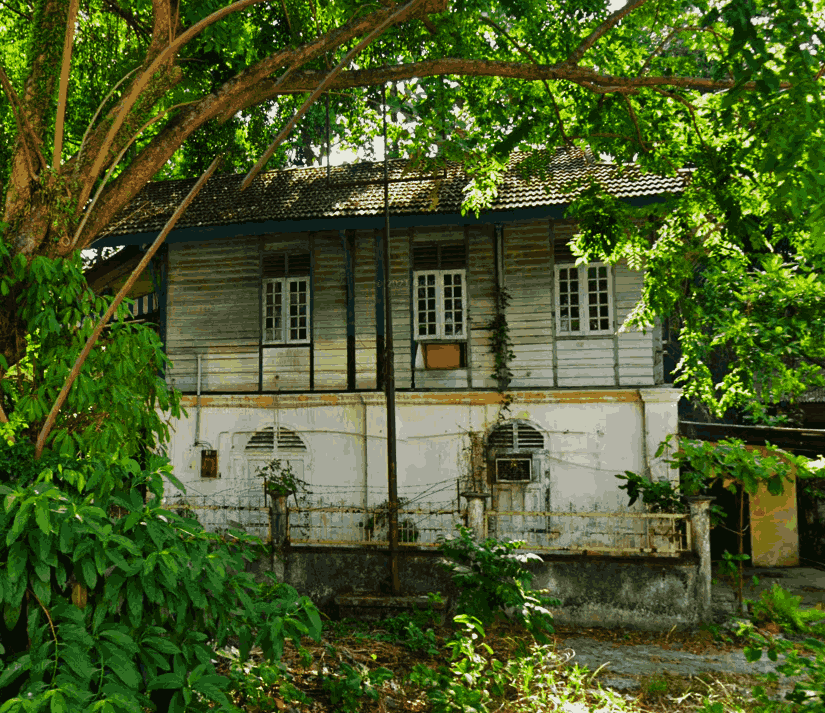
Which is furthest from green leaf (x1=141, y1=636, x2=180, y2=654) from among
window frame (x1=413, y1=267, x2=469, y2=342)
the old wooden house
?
window frame (x1=413, y1=267, x2=469, y2=342)

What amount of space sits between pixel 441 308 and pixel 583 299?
289 centimetres

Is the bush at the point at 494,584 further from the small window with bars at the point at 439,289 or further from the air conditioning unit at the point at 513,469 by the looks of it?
the small window with bars at the point at 439,289

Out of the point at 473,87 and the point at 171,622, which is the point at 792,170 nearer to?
A: the point at 171,622

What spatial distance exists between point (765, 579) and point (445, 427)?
6597mm

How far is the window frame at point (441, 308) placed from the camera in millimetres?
12500

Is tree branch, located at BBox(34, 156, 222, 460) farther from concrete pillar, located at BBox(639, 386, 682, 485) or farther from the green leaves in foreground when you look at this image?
concrete pillar, located at BBox(639, 386, 682, 485)

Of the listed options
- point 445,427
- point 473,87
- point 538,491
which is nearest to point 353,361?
point 445,427

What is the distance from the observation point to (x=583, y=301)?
12.2m

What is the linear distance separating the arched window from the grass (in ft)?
17.1

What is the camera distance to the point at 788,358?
13.5 meters

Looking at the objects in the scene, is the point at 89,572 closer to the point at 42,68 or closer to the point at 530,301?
the point at 42,68

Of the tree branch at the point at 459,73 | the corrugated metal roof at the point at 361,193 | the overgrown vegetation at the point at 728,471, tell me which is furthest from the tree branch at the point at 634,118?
the overgrown vegetation at the point at 728,471

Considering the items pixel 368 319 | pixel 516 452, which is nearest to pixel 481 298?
pixel 368 319

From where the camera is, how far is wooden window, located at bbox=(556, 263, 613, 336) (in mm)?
12125
